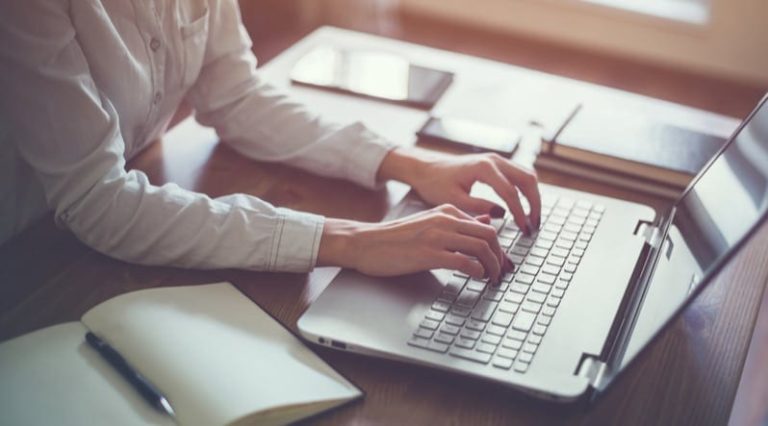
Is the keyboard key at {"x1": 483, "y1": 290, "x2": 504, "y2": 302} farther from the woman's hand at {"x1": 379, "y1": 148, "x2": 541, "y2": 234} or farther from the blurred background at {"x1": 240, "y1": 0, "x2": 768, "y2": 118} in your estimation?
the blurred background at {"x1": 240, "y1": 0, "x2": 768, "y2": 118}


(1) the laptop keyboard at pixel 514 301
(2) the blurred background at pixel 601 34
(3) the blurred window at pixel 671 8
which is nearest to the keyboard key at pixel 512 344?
(1) the laptop keyboard at pixel 514 301

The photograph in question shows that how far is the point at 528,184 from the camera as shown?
1.18 meters

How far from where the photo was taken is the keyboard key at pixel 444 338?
930 millimetres

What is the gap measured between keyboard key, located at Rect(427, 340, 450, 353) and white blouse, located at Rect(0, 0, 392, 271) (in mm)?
193

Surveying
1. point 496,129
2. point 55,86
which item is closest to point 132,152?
point 55,86

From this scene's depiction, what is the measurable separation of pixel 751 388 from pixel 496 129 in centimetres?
100

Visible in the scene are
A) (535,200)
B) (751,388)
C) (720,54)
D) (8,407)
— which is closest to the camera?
(8,407)

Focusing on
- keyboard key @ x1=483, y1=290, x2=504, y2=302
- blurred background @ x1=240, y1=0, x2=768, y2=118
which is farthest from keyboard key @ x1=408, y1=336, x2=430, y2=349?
blurred background @ x1=240, y1=0, x2=768, y2=118

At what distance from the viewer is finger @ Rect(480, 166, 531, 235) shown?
45.3 inches

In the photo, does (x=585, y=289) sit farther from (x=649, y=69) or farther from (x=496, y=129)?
(x=649, y=69)

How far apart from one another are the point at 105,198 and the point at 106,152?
0.05m

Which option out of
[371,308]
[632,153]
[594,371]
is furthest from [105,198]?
[632,153]

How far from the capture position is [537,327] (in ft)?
3.17

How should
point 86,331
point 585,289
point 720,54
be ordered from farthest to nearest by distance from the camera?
point 720,54, point 585,289, point 86,331
